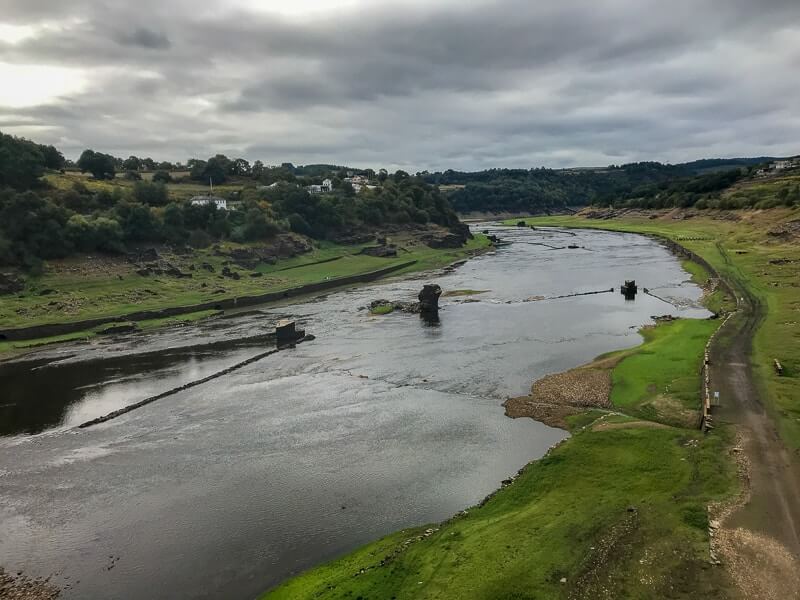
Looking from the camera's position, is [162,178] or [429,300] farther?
[162,178]

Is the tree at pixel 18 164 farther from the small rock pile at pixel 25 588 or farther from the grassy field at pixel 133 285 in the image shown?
the small rock pile at pixel 25 588

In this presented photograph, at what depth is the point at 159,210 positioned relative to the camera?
387 feet

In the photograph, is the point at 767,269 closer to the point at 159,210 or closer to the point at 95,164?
the point at 159,210

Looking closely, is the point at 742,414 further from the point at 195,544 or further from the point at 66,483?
the point at 66,483

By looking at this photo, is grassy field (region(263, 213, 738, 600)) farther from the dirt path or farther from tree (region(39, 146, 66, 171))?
tree (region(39, 146, 66, 171))

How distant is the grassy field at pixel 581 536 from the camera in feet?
62.3

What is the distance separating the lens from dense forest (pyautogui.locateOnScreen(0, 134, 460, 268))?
3558 inches

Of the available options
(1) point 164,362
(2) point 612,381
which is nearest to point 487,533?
(2) point 612,381

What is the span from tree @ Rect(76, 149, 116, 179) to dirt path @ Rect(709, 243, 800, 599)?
151162mm

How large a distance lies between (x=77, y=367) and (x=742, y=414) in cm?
5772

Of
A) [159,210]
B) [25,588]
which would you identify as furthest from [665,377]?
[159,210]

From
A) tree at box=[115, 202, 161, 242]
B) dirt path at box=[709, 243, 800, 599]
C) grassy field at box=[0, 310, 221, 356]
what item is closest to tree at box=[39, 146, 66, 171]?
tree at box=[115, 202, 161, 242]

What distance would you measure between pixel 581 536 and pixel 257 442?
22110mm

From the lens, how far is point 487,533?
74.4 feet
